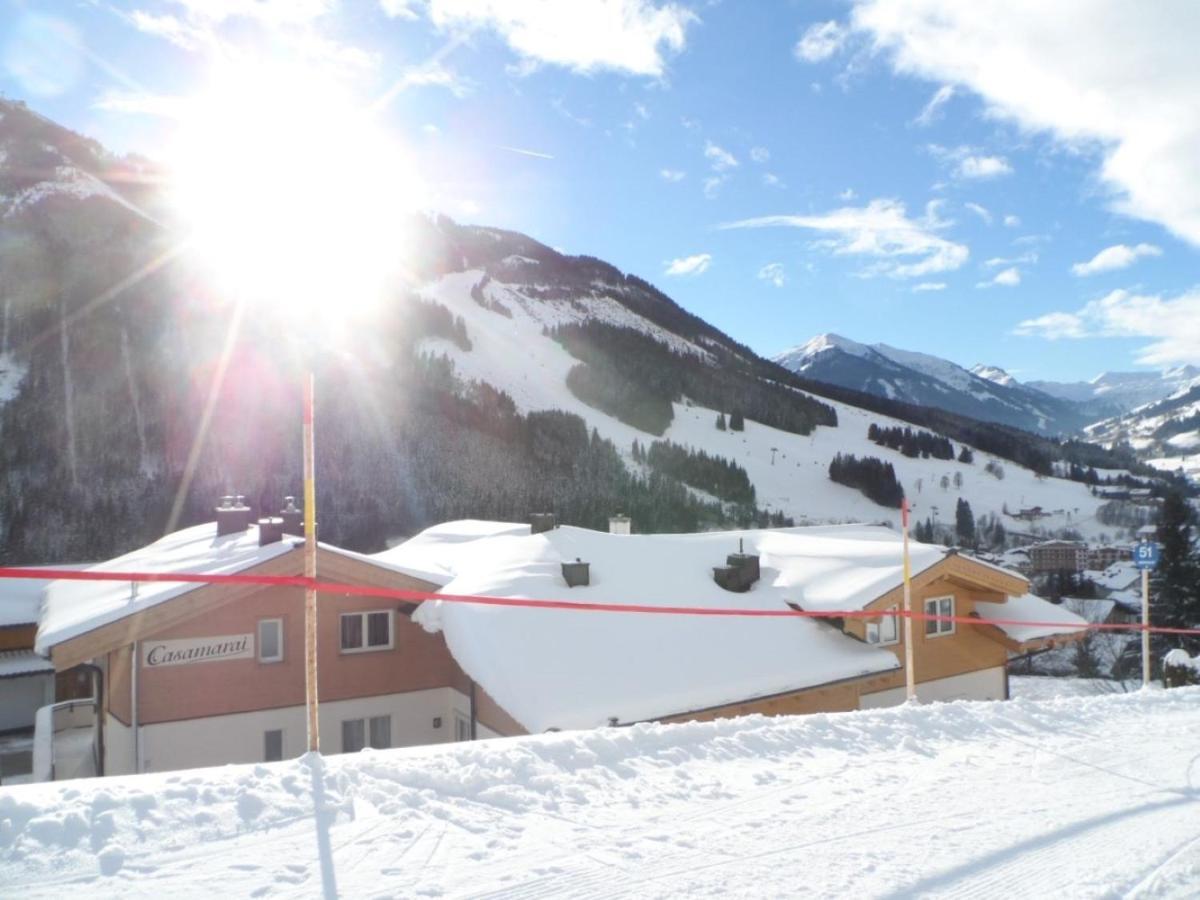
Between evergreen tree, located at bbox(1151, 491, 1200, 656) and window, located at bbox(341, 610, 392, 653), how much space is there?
35.7 metres

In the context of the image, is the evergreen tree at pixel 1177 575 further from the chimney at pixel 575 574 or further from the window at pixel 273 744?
the window at pixel 273 744

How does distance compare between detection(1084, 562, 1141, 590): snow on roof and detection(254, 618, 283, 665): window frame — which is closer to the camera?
detection(254, 618, 283, 665): window frame

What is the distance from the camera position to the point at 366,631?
13938mm

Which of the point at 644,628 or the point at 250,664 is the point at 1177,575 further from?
the point at 250,664

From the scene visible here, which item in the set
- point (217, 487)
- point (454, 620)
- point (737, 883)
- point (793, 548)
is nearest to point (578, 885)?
point (737, 883)

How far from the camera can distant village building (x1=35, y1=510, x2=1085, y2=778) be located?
11.7m

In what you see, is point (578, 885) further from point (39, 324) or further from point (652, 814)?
point (39, 324)

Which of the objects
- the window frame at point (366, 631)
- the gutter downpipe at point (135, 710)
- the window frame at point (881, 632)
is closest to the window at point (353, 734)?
the window frame at point (366, 631)

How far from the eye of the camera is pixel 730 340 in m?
191

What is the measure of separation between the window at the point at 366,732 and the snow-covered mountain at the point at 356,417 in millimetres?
40807

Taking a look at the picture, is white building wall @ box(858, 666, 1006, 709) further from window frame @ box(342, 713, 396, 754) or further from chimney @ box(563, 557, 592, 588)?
window frame @ box(342, 713, 396, 754)

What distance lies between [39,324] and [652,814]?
341 feet

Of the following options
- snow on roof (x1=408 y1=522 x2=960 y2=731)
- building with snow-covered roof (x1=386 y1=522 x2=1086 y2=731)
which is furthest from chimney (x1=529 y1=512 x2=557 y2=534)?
snow on roof (x1=408 y1=522 x2=960 y2=731)

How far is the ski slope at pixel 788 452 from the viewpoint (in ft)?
350
